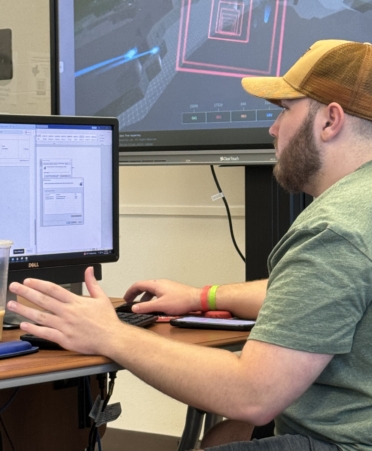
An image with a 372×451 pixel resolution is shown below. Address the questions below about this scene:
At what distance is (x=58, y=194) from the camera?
1.80 meters

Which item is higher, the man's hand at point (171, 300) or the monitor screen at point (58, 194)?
the monitor screen at point (58, 194)

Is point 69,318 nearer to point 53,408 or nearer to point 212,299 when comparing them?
point 212,299

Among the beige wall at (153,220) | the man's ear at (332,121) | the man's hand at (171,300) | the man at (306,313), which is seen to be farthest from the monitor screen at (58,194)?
the beige wall at (153,220)

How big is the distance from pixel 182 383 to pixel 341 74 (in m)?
0.59

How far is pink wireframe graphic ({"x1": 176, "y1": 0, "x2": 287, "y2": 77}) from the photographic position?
2299 millimetres

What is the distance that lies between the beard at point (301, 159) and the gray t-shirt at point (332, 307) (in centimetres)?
14

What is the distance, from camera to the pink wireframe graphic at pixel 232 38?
7.54 ft

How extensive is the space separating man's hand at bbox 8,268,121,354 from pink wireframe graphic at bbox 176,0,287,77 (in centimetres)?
117

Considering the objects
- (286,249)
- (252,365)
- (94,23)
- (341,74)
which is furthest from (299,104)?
(94,23)

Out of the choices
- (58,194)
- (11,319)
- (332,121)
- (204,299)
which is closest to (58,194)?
(58,194)

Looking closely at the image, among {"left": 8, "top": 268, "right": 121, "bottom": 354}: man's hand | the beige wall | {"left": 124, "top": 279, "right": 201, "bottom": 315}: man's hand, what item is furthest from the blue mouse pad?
the beige wall

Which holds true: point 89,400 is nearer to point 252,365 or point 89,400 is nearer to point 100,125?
point 100,125

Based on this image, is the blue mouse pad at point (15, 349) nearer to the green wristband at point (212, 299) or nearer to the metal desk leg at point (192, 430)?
the green wristband at point (212, 299)

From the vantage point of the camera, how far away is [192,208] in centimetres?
283
